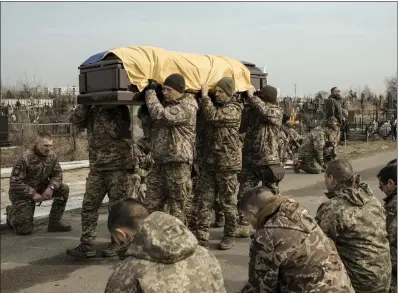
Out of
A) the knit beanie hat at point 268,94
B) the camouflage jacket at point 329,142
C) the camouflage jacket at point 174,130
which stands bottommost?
the camouflage jacket at point 329,142

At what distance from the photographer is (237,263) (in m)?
5.71

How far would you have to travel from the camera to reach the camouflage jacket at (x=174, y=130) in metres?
5.39

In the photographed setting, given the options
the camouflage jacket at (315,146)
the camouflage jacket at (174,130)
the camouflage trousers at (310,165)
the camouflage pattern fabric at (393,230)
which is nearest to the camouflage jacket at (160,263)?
the camouflage pattern fabric at (393,230)

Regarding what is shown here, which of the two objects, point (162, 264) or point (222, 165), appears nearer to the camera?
point (162, 264)

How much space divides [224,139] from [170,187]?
101 cm

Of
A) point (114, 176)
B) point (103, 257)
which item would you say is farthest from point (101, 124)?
point (103, 257)

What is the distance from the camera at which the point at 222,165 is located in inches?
243

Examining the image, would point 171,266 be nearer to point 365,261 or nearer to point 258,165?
point 365,261

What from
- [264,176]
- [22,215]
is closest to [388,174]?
[264,176]

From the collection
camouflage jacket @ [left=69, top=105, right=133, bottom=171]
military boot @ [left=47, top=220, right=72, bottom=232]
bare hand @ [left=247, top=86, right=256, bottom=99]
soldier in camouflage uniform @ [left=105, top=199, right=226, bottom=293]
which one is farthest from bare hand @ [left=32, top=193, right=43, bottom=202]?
soldier in camouflage uniform @ [left=105, top=199, right=226, bottom=293]

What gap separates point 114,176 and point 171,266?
11.2 ft

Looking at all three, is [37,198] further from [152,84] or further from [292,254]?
[292,254]

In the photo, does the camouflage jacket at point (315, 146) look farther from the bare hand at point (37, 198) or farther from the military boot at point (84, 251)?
the military boot at point (84, 251)

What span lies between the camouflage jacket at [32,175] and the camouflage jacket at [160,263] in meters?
4.69
